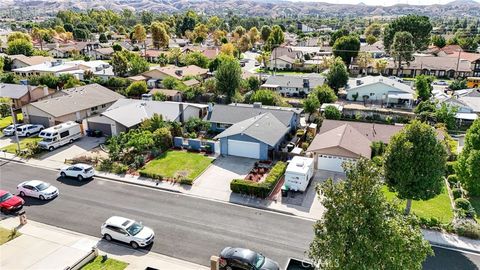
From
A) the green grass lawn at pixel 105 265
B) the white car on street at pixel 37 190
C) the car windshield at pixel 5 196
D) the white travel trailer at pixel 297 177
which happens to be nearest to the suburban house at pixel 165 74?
the white car on street at pixel 37 190

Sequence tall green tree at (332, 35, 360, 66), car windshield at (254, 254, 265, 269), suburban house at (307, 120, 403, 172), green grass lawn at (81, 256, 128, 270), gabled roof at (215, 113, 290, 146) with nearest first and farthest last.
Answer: car windshield at (254, 254, 265, 269), green grass lawn at (81, 256, 128, 270), suburban house at (307, 120, 403, 172), gabled roof at (215, 113, 290, 146), tall green tree at (332, 35, 360, 66)

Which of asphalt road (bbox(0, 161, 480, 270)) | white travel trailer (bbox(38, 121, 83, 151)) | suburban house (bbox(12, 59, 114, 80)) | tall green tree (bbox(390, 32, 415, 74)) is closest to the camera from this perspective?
asphalt road (bbox(0, 161, 480, 270))

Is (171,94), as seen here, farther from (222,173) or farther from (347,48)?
(347,48)

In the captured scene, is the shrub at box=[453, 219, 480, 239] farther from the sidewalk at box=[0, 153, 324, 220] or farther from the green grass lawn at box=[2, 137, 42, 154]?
the green grass lawn at box=[2, 137, 42, 154]

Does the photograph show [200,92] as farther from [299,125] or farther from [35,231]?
[35,231]

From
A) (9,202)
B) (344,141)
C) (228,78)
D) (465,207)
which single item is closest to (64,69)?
(228,78)

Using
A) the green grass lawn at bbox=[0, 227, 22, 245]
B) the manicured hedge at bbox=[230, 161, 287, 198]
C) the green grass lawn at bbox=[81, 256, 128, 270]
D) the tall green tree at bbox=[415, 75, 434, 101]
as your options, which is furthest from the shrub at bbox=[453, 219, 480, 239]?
the tall green tree at bbox=[415, 75, 434, 101]

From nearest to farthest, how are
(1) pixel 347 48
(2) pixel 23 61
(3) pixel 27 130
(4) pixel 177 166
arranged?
(4) pixel 177 166 → (3) pixel 27 130 → (2) pixel 23 61 → (1) pixel 347 48
